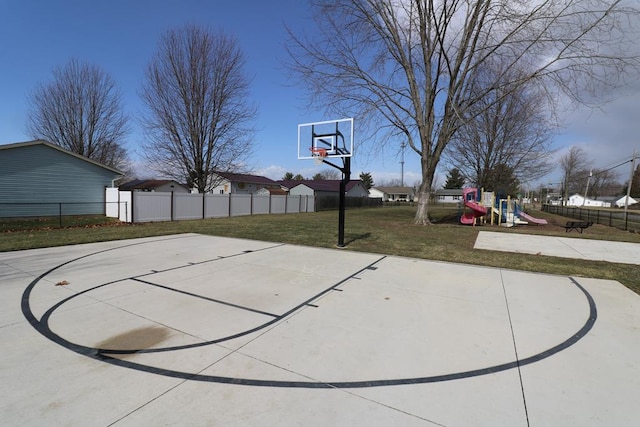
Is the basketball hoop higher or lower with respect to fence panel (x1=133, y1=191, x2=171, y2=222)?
higher

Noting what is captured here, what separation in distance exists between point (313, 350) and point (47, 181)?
71.1 ft

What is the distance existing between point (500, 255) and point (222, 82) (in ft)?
67.7

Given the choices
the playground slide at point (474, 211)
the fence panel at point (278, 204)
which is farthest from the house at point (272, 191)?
the playground slide at point (474, 211)

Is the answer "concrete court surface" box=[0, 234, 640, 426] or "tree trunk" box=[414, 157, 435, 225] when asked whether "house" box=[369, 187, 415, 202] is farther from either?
"concrete court surface" box=[0, 234, 640, 426]

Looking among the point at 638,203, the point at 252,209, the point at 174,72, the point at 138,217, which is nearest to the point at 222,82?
the point at 174,72

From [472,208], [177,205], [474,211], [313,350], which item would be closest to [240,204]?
[177,205]

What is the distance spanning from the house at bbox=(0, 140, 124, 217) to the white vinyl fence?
229cm

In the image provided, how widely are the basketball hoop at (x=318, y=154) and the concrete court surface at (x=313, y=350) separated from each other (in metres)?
4.86

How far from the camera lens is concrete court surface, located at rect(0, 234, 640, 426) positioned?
2141 mm

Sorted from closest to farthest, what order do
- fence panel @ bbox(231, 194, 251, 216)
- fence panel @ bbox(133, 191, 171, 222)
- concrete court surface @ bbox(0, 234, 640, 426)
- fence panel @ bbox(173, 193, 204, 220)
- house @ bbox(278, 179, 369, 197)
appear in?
concrete court surface @ bbox(0, 234, 640, 426), fence panel @ bbox(133, 191, 171, 222), fence panel @ bbox(173, 193, 204, 220), fence panel @ bbox(231, 194, 251, 216), house @ bbox(278, 179, 369, 197)

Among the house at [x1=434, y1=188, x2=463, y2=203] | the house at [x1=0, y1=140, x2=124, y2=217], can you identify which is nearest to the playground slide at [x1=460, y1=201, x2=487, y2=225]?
the house at [x1=0, y1=140, x2=124, y2=217]

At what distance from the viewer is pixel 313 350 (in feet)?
9.78

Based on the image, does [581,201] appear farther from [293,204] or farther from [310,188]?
[293,204]

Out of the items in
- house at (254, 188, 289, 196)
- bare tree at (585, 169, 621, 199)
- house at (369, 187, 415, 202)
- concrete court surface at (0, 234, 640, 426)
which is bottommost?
concrete court surface at (0, 234, 640, 426)
